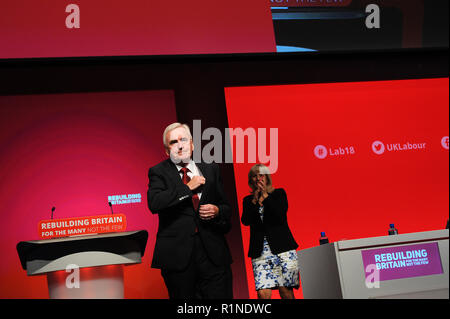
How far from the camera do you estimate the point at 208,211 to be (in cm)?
280

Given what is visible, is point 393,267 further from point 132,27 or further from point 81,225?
point 132,27

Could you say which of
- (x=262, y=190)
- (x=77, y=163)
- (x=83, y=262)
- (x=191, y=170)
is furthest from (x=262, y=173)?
(x=77, y=163)

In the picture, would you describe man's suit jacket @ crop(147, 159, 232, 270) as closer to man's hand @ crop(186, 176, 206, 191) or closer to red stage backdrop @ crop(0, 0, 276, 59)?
man's hand @ crop(186, 176, 206, 191)

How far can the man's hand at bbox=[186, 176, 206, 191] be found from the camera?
2.84 meters

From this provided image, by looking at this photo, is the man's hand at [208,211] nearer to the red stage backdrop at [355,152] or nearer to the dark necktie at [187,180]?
the dark necktie at [187,180]

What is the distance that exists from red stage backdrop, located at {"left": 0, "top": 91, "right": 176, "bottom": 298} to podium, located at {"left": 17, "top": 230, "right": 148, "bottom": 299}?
1.29 meters

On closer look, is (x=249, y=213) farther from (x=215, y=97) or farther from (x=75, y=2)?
(x=75, y=2)

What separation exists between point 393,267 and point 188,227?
1.12 meters

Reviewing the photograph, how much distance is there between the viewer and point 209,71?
4832mm

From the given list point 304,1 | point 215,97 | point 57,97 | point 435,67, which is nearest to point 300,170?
point 215,97

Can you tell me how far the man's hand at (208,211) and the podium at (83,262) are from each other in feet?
1.62

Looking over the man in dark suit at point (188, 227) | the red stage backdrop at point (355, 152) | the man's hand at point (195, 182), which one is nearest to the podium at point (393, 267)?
the man in dark suit at point (188, 227)

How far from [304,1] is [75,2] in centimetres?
202

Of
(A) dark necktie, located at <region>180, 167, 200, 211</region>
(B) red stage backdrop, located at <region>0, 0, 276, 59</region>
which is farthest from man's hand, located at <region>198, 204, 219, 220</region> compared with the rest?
(B) red stage backdrop, located at <region>0, 0, 276, 59</region>
